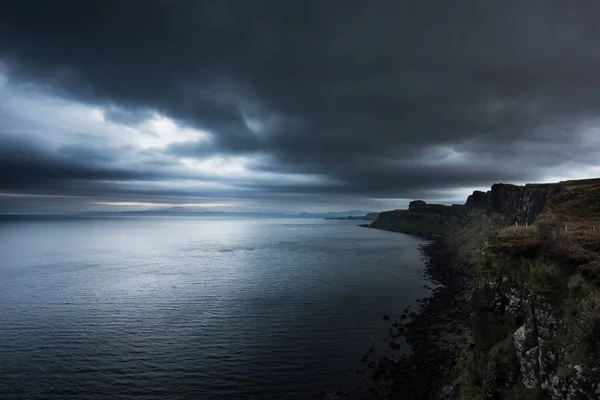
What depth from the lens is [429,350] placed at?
39.3 m

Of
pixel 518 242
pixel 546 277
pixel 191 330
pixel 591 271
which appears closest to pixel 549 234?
pixel 518 242

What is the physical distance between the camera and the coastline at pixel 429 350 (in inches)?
1225

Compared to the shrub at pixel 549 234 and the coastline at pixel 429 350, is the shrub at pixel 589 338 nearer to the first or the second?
the shrub at pixel 549 234

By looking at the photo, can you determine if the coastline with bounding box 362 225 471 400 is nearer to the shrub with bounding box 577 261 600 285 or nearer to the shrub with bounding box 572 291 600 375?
the shrub with bounding box 577 261 600 285

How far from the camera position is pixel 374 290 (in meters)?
69.9

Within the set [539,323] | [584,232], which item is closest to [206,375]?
[539,323]

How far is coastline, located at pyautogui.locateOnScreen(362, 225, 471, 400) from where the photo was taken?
31.1 meters

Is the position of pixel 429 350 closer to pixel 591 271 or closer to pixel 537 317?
pixel 537 317

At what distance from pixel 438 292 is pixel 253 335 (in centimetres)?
4261

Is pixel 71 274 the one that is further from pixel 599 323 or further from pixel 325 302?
pixel 599 323

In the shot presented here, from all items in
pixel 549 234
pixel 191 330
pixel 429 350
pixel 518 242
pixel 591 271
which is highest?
pixel 549 234

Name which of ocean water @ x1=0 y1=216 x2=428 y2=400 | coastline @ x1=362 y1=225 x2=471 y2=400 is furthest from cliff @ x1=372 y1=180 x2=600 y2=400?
ocean water @ x1=0 y1=216 x2=428 y2=400

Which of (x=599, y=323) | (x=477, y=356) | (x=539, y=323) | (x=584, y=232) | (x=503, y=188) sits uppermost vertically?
(x=503, y=188)

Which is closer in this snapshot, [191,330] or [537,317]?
[537,317]
